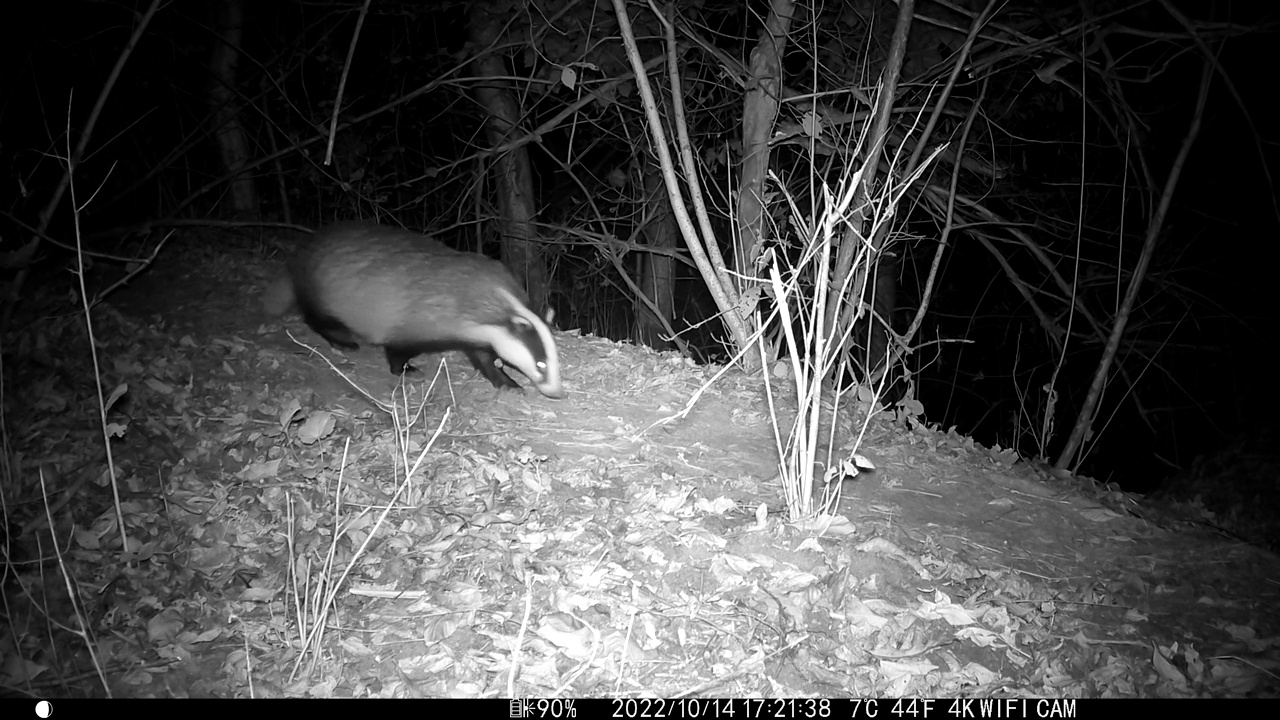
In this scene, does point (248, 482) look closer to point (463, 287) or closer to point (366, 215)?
point (463, 287)

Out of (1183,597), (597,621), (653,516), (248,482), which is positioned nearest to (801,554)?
(653,516)

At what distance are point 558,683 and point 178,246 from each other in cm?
546

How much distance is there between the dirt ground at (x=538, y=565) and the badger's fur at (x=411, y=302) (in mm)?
650

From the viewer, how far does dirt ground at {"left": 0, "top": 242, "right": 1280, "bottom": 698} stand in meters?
2.35

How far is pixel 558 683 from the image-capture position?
2.27 metres

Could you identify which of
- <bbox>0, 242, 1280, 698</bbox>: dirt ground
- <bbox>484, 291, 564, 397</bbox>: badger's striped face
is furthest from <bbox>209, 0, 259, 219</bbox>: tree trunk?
<bbox>484, 291, 564, 397</bbox>: badger's striped face

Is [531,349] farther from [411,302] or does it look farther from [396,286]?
[396,286]

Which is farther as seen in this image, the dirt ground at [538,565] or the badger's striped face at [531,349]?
the badger's striped face at [531,349]

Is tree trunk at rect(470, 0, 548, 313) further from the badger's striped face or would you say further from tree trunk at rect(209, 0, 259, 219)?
the badger's striped face

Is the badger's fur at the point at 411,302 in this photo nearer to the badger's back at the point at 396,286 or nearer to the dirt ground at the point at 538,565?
the badger's back at the point at 396,286

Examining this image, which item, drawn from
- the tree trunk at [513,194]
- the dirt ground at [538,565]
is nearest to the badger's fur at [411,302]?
the dirt ground at [538,565]

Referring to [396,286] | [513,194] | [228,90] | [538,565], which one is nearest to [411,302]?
[396,286]

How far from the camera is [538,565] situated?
2.77 meters

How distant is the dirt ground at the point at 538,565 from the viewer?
235 cm
